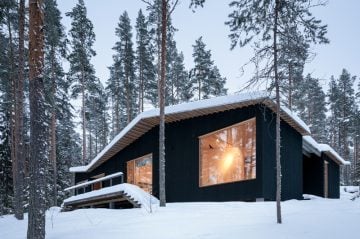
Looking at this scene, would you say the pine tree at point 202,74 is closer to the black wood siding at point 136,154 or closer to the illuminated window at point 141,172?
the black wood siding at point 136,154

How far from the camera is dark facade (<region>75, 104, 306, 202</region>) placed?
13.6 meters

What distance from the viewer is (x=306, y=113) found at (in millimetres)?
39344

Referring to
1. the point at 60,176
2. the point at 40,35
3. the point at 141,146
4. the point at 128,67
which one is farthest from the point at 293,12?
the point at 60,176

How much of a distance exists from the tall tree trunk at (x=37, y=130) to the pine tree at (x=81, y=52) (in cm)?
1861

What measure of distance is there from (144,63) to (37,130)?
23893 millimetres

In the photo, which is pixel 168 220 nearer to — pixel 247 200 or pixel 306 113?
pixel 247 200

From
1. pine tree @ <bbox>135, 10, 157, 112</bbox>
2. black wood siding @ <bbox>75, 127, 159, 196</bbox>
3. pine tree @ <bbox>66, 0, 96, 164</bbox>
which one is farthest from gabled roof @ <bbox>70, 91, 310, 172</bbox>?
pine tree @ <bbox>135, 10, 157, 112</bbox>

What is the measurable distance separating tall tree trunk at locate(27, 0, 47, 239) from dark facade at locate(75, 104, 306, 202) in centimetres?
851

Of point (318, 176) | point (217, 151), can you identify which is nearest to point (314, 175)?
point (318, 176)

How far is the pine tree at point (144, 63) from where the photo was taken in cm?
3030

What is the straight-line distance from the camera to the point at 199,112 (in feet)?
49.9

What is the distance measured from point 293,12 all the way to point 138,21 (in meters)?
22.7

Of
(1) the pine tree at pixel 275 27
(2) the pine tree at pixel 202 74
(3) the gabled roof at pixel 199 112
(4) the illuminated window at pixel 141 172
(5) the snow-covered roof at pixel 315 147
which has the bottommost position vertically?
(4) the illuminated window at pixel 141 172

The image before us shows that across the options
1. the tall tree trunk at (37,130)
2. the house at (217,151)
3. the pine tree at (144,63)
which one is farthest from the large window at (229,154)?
the pine tree at (144,63)
